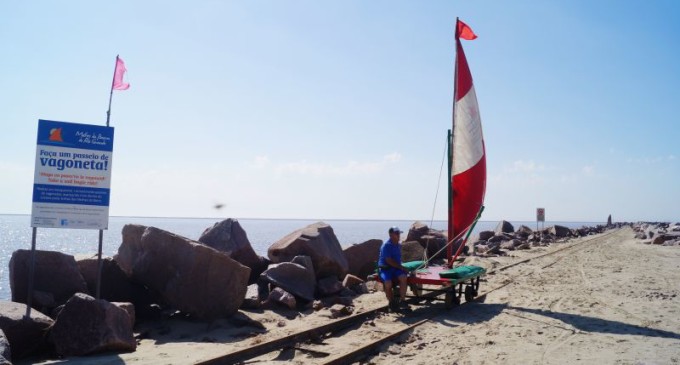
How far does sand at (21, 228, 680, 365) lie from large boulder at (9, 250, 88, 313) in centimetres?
142

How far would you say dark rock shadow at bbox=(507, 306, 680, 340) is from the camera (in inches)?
316

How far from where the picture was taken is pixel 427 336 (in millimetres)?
7953

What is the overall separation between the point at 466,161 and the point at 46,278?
29.4ft

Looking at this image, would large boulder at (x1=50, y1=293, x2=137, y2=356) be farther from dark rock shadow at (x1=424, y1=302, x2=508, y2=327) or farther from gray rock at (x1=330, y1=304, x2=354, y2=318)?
dark rock shadow at (x1=424, y1=302, x2=508, y2=327)

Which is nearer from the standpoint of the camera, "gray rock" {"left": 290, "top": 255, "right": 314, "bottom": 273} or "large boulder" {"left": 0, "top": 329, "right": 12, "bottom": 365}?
"large boulder" {"left": 0, "top": 329, "right": 12, "bottom": 365}

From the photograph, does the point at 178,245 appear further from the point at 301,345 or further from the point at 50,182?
the point at 301,345

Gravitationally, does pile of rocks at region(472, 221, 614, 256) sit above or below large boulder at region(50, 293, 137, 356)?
above

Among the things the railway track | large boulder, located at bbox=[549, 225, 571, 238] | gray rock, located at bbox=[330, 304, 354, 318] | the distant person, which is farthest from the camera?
large boulder, located at bbox=[549, 225, 571, 238]

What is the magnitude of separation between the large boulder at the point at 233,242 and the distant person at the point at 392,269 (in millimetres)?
3844

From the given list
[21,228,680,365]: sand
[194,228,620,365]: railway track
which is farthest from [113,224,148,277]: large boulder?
[194,228,620,365]: railway track

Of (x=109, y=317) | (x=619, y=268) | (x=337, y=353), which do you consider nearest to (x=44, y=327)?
(x=109, y=317)

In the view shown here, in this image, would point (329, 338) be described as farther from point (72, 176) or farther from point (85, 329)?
point (72, 176)

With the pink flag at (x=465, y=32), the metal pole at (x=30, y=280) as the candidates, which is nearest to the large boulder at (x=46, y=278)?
the metal pole at (x=30, y=280)

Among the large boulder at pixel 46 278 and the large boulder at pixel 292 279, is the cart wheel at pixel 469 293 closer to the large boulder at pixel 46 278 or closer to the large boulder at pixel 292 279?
the large boulder at pixel 292 279
